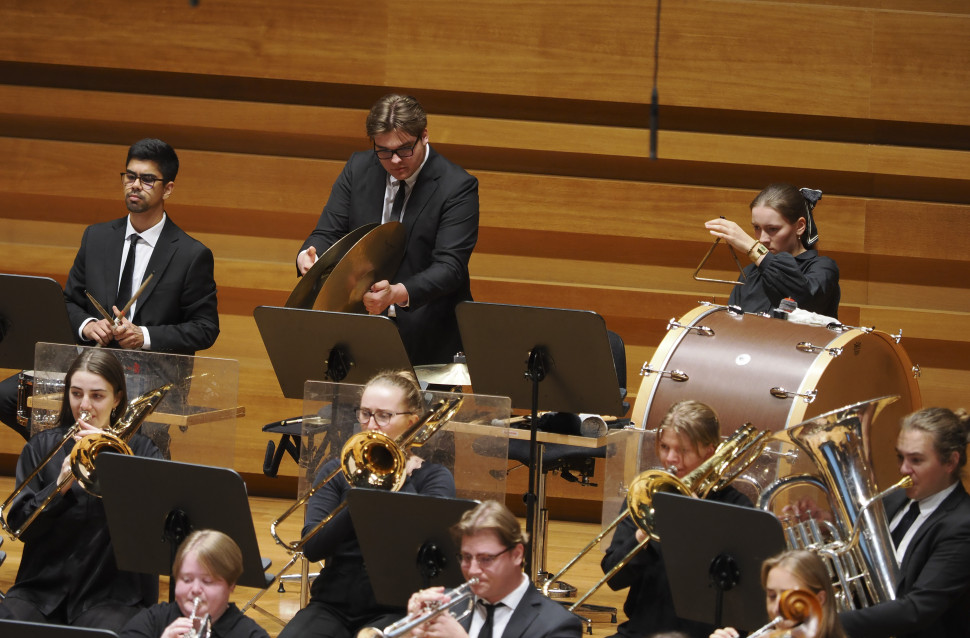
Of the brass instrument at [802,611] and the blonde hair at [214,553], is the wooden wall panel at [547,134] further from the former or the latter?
the brass instrument at [802,611]

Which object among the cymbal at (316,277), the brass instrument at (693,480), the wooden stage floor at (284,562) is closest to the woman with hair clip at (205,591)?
the brass instrument at (693,480)

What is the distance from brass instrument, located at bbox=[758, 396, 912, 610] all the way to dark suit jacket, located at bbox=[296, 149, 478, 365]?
5.09 ft

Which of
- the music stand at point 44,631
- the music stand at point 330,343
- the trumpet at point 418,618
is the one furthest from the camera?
the music stand at point 330,343

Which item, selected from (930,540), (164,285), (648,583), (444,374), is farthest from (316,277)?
(930,540)

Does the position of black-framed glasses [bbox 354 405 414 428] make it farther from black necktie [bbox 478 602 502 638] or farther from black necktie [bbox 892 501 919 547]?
black necktie [bbox 892 501 919 547]

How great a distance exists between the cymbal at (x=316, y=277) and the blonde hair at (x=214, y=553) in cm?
107

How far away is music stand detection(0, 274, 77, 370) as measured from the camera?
12.8ft

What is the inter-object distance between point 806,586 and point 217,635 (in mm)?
1296

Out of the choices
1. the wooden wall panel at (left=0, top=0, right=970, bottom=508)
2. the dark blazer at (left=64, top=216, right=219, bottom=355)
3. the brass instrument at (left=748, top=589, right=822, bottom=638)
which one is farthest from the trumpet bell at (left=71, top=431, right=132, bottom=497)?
the wooden wall panel at (left=0, top=0, right=970, bottom=508)

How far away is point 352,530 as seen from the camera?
316 cm

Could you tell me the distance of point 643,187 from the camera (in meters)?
5.57

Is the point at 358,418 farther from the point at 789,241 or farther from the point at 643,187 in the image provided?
the point at 643,187

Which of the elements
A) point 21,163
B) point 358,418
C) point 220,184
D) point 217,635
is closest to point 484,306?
point 358,418

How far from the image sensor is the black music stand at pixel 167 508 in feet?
9.43
